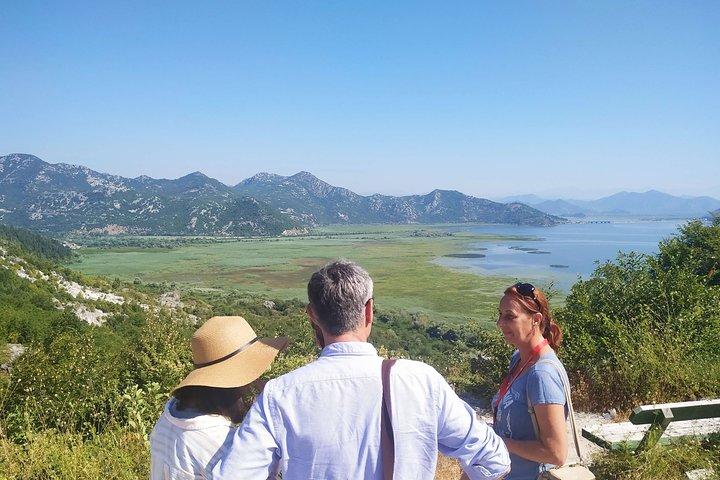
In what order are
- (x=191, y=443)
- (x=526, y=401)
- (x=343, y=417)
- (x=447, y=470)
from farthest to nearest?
(x=447, y=470)
(x=526, y=401)
(x=191, y=443)
(x=343, y=417)

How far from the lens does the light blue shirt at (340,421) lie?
48.9 inches

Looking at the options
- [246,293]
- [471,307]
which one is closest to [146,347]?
[471,307]

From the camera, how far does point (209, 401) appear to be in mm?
1584

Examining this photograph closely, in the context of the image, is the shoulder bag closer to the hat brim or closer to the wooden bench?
the hat brim

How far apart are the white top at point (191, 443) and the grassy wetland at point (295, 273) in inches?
1029

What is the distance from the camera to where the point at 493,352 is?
7.05m

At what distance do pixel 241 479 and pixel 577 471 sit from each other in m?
1.65

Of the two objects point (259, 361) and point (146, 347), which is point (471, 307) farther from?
point (259, 361)

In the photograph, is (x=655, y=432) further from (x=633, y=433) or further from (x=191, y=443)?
(x=191, y=443)

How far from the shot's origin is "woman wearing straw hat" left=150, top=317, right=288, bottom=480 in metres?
1.49

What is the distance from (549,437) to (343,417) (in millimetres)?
1086

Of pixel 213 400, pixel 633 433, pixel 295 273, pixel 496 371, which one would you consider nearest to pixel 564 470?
pixel 213 400

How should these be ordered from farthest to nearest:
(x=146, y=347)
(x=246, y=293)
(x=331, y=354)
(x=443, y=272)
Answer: (x=443, y=272)
(x=246, y=293)
(x=146, y=347)
(x=331, y=354)

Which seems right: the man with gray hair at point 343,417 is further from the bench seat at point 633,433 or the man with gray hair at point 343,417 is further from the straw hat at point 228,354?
the bench seat at point 633,433
